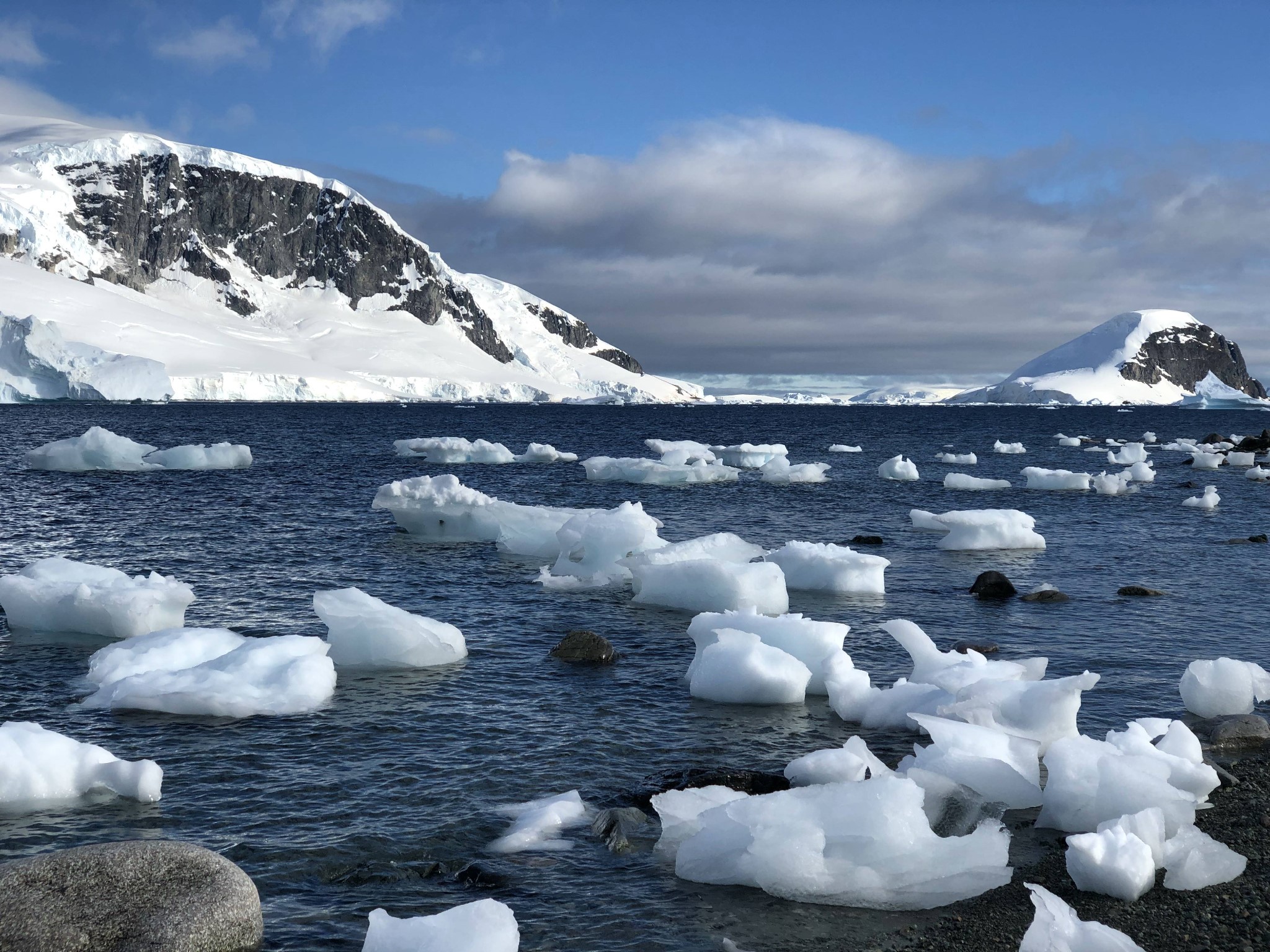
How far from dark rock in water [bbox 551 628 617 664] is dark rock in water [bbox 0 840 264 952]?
717cm

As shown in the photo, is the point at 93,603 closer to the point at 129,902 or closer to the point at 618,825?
the point at 129,902

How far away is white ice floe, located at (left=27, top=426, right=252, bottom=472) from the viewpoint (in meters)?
39.9

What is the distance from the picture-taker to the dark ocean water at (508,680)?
7.38 m

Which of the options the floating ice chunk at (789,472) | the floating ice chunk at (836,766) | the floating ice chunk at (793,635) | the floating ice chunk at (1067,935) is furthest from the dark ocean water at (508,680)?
the floating ice chunk at (789,472)

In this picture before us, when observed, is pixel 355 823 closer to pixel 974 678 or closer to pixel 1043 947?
pixel 1043 947

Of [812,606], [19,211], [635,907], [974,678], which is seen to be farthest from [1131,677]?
[19,211]

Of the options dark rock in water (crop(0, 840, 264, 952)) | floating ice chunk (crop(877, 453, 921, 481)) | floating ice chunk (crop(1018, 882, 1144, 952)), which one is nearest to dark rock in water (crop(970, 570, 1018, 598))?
floating ice chunk (crop(1018, 882, 1144, 952))

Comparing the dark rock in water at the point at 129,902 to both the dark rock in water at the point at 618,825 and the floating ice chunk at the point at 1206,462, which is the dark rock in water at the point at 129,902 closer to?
the dark rock in water at the point at 618,825

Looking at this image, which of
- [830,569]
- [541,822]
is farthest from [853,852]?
[830,569]

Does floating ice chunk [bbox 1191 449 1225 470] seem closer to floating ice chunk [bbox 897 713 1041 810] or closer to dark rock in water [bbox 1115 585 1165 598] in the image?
dark rock in water [bbox 1115 585 1165 598]

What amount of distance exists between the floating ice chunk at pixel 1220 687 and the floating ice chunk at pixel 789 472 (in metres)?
29.2

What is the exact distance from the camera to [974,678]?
36.7 feet

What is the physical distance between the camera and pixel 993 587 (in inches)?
723

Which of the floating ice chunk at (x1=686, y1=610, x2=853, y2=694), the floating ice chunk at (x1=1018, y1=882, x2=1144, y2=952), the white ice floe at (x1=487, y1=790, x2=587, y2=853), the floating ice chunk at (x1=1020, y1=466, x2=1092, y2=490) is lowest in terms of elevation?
the white ice floe at (x1=487, y1=790, x2=587, y2=853)
